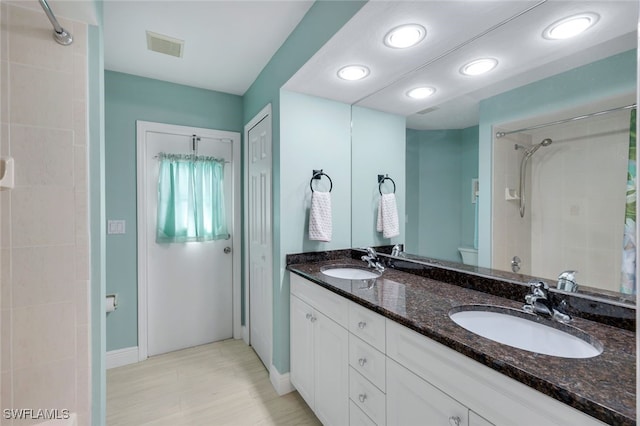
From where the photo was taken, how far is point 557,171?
1.18m

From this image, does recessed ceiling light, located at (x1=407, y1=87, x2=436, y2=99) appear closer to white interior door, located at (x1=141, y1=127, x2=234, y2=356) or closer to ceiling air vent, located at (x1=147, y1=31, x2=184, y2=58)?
ceiling air vent, located at (x1=147, y1=31, x2=184, y2=58)

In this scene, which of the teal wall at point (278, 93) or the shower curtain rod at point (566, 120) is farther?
the teal wall at point (278, 93)

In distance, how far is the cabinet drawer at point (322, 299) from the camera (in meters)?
1.46

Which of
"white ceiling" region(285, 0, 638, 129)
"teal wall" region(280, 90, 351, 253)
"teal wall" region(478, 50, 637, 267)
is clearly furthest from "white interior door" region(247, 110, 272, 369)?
"teal wall" region(478, 50, 637, 267)

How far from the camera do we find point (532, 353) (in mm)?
786

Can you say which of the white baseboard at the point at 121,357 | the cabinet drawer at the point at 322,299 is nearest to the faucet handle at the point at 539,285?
the cabinet drawer at the point at 322,299

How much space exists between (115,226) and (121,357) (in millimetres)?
1122

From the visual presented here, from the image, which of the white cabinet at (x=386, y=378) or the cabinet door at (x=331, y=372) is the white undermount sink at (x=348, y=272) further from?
the cabinet door at (x=331, y=372)

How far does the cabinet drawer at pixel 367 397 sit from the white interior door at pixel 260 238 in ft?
3.32

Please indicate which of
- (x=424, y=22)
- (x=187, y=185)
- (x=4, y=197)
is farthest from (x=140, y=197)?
(x=424, y=22)

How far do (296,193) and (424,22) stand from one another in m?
1.25

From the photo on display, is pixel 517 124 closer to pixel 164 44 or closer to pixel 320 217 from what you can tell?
pixel 320 217

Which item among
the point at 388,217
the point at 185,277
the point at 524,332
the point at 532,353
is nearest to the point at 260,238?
the point at 185,277

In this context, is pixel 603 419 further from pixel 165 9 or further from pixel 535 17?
pixel 165 9
